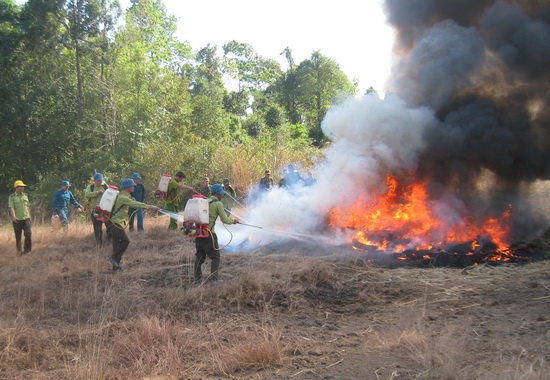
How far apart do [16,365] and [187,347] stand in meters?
1.69

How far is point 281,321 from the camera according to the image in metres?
5.88

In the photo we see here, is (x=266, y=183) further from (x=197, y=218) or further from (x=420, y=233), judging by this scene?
(x=197, y=218)

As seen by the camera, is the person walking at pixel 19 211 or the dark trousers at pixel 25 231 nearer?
the person walking at pixel 19 211

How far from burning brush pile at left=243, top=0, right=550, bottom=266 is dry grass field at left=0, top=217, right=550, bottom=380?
50.5 inches

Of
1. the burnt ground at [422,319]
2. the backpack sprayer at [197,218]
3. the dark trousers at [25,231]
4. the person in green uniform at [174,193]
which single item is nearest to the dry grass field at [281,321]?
the burnt ground at [422,319]

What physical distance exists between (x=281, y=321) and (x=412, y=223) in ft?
15.9

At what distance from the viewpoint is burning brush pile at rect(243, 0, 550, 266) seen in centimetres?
984

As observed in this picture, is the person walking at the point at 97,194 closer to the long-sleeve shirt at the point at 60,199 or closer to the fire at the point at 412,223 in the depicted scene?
the long-sleeve shirt at the point at 60,199

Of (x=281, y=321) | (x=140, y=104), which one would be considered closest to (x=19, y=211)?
(x=281, y=321)

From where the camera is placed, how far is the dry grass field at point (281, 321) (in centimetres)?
437

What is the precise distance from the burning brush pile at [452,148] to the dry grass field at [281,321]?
1.28m

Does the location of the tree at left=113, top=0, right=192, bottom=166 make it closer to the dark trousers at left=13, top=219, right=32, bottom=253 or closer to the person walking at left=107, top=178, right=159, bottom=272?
the dark trousers at left=13, top=219, right=32, bottom=253

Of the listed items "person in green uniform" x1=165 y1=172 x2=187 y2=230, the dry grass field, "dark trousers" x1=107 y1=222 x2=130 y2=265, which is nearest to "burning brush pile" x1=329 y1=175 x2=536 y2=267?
the dry grass field

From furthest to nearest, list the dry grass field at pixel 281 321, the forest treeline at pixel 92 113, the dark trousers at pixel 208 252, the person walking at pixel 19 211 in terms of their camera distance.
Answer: the forest treeline at pixel 92 113
the person walking at pixel 19 211
the dark trousers at pixel 208 252
the dry grass field at pixel 281 321
